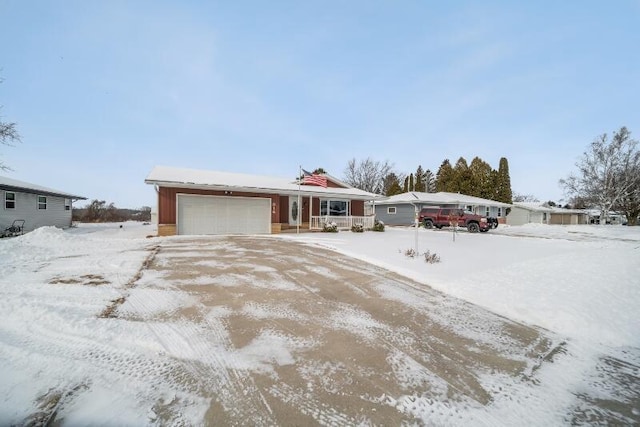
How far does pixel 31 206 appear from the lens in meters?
16.9

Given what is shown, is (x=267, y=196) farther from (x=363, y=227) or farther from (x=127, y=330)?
(x=127, y=330)

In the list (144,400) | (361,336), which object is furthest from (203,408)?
(361,336)

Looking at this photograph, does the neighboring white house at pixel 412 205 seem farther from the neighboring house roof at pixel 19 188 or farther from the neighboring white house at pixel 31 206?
the neighboring white house at pixel 31 206

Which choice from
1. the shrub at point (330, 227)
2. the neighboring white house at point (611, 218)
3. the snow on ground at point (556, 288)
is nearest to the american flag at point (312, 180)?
the shrub at point (330, 227)

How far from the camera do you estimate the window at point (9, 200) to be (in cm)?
1500

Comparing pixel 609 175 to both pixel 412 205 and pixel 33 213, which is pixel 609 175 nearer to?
pixel 412 205

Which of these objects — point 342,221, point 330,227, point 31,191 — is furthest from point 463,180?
point 31,191

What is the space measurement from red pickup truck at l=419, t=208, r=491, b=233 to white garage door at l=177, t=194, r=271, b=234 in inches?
507

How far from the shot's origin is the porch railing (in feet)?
60.5

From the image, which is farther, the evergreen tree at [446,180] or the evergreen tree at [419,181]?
the evergreen tree at [419,181]

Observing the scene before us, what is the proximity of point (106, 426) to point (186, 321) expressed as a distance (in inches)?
71.4

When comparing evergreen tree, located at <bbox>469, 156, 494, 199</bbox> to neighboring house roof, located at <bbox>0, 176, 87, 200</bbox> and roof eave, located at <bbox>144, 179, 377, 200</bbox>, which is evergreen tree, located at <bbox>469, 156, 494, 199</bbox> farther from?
neighboring house roof, located at <bbox>0, 176, 87, 200</bbox>

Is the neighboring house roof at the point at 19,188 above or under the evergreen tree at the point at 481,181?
under

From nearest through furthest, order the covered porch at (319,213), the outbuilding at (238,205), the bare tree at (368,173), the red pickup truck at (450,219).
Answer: the outbuilding at (238,205)
the covered porch at (319,213)
the red pickup truck at (450,219)
the bare tree at (368,173)
